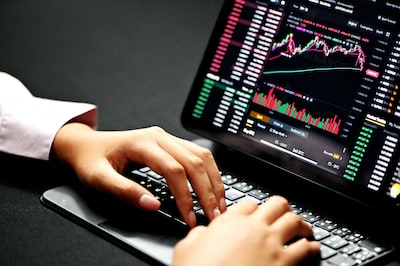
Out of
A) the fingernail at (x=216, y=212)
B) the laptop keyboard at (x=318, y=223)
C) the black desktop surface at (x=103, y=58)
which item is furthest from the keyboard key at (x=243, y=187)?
the black desktop surface at (x=103, y=58)

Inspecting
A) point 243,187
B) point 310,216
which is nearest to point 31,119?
point 243,187

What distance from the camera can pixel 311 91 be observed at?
1.00 meters

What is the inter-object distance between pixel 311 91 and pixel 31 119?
417mm

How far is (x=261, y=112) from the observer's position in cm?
105

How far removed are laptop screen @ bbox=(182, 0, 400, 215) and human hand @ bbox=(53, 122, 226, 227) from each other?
18 centimetres

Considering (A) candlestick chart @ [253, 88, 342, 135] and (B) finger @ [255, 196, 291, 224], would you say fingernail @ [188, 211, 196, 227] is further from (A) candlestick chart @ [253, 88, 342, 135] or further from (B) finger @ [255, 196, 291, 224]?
(A) candlestick chart @ [253, 88, 342, 135]

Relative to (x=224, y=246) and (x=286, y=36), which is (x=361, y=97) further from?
(x=224, y=246)

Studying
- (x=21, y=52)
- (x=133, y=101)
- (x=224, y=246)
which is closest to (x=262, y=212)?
(x=224, y=246)

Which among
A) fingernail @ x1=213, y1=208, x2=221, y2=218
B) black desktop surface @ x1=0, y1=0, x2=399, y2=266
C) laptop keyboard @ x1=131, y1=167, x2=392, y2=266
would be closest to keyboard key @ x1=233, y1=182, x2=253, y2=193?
laptop keyboard @ x1=131, y1=167, x2=392, y2=266

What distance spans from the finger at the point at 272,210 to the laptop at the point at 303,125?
7 centimetres

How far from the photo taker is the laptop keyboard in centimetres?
79

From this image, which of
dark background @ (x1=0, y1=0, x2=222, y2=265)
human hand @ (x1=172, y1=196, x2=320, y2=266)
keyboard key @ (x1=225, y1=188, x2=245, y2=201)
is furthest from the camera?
dark background @ (x1=0, y1=0, x2=222, y2=265)

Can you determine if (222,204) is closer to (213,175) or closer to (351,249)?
(213,175)

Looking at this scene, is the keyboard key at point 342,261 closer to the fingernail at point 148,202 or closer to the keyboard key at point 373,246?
the keyboard key at point 373,246
